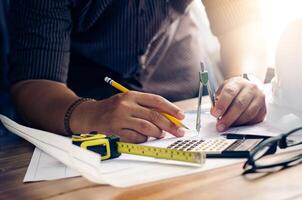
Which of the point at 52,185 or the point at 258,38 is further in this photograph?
the point at 258,38

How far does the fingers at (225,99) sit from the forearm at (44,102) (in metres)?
0.25

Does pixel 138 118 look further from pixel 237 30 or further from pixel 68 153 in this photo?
Answer: pixel 237 30

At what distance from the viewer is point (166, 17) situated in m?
1.35

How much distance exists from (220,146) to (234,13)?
785 millimetres

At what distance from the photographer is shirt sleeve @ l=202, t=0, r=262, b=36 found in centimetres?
143

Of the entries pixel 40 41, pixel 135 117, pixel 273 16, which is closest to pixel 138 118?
pixel 135 117

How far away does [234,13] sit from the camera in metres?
1.43

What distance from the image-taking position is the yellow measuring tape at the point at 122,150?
0.67 m

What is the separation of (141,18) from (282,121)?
1.83 feet

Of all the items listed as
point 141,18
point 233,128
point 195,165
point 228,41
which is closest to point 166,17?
point 141,18

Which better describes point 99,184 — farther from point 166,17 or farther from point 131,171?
point 166,17

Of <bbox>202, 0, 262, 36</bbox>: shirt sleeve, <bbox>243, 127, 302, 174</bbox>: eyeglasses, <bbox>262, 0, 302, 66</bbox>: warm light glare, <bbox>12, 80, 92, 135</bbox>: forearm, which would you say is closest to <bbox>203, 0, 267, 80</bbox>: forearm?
<bbox>202, 0, 262, 36</bbox>: shirt sleeve

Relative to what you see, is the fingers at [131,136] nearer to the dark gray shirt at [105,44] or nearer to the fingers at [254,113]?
the fingers at [254,113]

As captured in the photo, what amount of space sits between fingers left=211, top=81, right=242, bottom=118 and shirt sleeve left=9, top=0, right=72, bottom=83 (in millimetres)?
404
